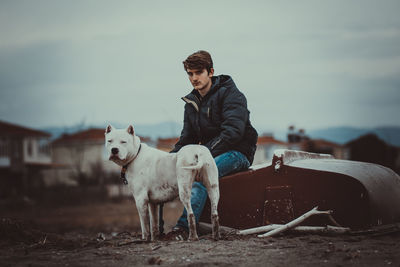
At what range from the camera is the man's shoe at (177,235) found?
629 cm

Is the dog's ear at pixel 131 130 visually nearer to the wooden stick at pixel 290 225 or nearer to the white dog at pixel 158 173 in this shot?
the white dog at pixel 158 173

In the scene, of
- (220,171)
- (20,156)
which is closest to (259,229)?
(220,171)

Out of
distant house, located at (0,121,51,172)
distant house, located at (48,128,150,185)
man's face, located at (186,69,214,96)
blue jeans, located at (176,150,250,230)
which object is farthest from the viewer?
distant house, located at (48,128,150,185)

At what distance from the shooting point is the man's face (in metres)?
6.82

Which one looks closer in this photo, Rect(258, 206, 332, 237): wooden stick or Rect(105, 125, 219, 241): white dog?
Rect(105, 125, 219, 241): white dog

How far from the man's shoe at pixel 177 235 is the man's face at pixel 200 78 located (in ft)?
5.68

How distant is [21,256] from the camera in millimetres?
5711

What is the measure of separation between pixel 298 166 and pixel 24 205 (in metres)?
32.1

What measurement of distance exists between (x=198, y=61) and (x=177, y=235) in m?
2.06

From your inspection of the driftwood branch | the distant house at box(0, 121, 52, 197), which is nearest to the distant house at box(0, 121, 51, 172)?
the distant house at box(0, 121, 52, 197)

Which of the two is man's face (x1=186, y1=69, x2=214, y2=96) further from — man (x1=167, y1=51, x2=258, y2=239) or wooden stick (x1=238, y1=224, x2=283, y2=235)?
wooden stick (x1=238, y1=224, x2=283, y2=235)

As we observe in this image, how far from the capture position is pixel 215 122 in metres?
6.92

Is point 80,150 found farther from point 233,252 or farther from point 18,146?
point 233,252

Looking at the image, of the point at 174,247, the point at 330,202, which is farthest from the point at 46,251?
the point at 330,202
